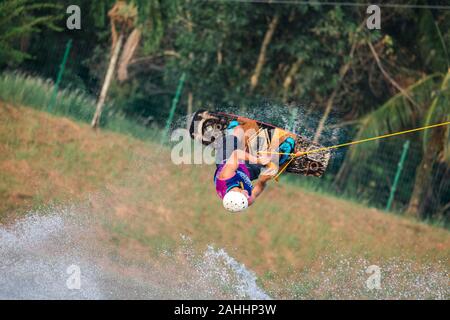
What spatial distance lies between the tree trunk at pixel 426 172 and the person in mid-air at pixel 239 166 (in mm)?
7747

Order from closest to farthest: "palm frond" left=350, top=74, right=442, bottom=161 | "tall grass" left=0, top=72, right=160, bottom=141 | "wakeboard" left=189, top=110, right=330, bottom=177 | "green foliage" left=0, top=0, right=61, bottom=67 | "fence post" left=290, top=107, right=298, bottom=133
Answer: "wakeboard" left=189, top=110, right=330, bottom=177, "fence post" left=290, top=107, right=298, bottom=133, "green foliage" left=0, top=0, right=61, bottom=67, "tall grass" left=0, top=72, right=160, bottom=141, "palm frond" left=350, top=74, right=442, bottom=161

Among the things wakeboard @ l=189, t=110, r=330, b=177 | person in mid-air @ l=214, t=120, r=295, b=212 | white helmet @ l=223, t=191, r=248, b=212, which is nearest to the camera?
white helmet @ l=223, t=191, r=248, b=212

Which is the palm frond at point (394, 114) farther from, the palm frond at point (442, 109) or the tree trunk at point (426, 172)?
the tree trunk at point (426, 172)

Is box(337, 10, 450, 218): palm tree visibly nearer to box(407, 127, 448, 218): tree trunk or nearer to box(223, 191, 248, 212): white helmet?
Result: box(407, 127, 448, 218): tree trunk

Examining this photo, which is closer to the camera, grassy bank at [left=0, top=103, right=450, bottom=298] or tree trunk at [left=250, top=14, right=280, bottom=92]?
grassy bank at [left=0, top=103, right=450, bottom=298]

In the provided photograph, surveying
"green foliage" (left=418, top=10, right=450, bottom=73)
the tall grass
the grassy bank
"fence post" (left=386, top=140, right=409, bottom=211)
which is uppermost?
"green foliage" (left=418, top=10, right=450, bottom=73)

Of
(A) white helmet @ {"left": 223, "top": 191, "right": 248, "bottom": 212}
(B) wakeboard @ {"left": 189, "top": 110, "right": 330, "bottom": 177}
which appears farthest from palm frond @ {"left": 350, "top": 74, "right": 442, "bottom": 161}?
(A) white helmet @ {"left": 223, "top": 191, "right": 248, "bottom": 212}

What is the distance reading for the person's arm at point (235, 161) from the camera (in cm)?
884

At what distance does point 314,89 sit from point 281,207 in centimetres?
379

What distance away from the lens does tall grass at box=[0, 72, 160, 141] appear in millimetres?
15438

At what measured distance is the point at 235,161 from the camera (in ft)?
29.1

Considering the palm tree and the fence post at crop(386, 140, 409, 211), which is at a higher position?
the palm tree
